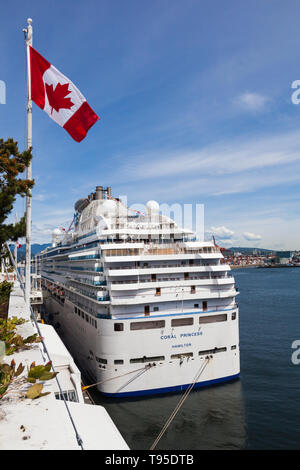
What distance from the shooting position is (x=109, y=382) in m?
21.0

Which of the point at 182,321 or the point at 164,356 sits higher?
the point at 182,321

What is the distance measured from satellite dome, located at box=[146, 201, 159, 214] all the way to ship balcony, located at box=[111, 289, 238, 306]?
1054cm

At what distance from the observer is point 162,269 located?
22969 mm

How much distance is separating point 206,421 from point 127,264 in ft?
35.7

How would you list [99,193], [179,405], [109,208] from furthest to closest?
[99,193] → [109,208] → [179,405]

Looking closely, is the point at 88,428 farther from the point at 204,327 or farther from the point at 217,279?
the point at 217,279

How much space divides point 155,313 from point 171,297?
156 centimetres

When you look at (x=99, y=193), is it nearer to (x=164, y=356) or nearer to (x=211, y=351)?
(x=164, y=356)

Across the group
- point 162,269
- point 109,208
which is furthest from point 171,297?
point 109,208

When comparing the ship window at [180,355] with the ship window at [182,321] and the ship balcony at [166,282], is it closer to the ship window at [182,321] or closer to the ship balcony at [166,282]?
the ship window at [182,321]

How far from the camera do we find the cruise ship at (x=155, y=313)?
21062 mm

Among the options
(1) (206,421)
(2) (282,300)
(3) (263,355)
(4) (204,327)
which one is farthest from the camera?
(2) (282,300)

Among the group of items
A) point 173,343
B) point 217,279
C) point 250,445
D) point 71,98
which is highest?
point 71,98

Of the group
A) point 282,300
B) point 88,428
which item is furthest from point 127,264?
point 282,300
